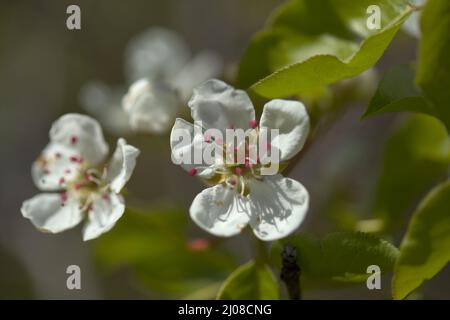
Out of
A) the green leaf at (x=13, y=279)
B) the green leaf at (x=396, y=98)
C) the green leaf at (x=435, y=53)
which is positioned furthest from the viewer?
the green leaf at (x=13, y=279)

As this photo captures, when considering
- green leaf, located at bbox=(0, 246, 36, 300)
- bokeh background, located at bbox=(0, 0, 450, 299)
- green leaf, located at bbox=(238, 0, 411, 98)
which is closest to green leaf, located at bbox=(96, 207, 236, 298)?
green leaf, located at bbox=(238, 0, 411, 98)

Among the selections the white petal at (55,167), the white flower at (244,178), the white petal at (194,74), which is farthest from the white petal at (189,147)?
the white petal at (194,74)

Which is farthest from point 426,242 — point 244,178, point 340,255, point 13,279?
point 13,279

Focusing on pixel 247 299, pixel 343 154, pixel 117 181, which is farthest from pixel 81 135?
pixel 343 154

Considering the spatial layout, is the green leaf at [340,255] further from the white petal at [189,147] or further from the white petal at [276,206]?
the white petal at [189,147]

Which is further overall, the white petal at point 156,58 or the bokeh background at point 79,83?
the bokeh background at point 79,83

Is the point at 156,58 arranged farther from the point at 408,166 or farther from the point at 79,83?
the point at 79,83

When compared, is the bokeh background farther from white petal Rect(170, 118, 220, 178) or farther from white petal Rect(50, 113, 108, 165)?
white petal Rect(170, 118, 220, 178)
